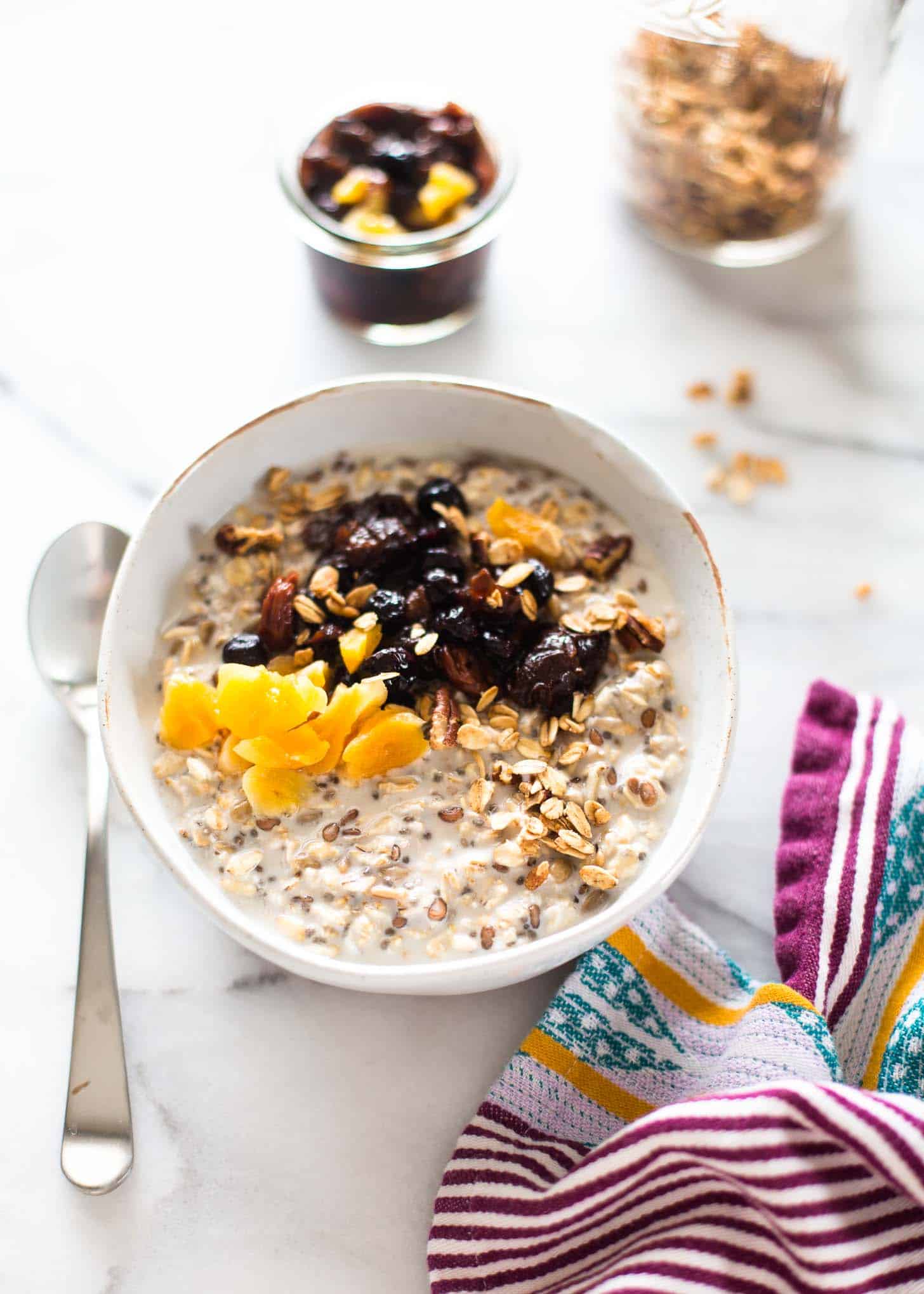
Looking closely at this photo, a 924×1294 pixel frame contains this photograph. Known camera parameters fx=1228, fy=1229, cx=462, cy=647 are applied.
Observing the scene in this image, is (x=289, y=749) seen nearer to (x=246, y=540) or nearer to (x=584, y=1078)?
(x=246, y=540)

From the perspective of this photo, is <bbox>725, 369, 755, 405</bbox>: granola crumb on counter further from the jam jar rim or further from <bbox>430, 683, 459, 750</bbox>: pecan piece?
<bbox>430, 683, 459, 750</bbox>: pecan piece

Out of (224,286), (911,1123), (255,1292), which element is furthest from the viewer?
(224,286)

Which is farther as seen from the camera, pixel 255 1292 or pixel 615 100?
pixel 615 100

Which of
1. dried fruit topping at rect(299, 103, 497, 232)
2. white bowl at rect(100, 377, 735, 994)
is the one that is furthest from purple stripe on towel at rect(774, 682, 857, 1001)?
dried fruit topping at rect(299, 103, 497, 232)

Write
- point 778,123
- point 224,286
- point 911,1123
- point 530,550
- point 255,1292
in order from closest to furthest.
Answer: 1. point 911,1123
2. point 255,1292
3. point 530,550
4. point 778,123
5. point 224,286

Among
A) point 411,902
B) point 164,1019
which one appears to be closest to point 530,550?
point 411,902

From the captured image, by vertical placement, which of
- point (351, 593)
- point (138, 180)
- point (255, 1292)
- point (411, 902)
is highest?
point (138, 180)

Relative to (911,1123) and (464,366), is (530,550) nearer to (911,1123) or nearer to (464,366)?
(464,366)
